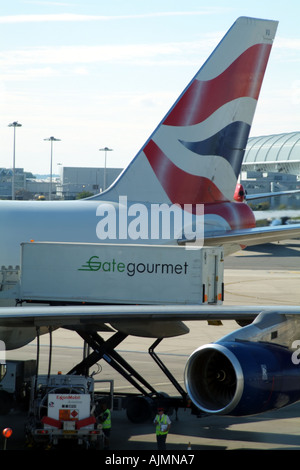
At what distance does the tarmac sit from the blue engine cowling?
359cm

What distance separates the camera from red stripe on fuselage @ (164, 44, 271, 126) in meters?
22.6

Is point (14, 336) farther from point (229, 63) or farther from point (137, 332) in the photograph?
point (229, 63)

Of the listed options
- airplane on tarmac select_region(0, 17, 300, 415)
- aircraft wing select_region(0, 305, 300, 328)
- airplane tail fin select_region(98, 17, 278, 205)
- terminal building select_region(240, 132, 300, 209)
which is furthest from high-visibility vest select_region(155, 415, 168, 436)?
terminal building select_region(240, 132, 300, 209)

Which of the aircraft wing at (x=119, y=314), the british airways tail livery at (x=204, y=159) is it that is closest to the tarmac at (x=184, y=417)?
the aircraft wing at (x=119, y=314)

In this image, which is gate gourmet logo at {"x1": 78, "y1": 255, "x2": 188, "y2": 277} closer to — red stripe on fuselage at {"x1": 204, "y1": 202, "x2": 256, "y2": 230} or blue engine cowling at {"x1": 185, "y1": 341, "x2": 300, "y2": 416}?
blue engine cowling at {"x1": 185, "y1": 341, "x2": 300, "y2": 416}

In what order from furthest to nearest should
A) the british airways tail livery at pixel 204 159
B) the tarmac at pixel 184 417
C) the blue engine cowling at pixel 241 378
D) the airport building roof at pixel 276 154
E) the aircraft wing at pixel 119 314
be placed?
the airport building roof at pixel 276 154
the british airways tail livery at pixel 204 159
the tarmac at pixel 184 417
the aircraft wing at pixel 119 314
the blue engine cowling at pixel 241 378

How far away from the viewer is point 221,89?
22922 mm

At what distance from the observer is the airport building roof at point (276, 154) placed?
112 metres

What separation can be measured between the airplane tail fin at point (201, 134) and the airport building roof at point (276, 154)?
287 ft

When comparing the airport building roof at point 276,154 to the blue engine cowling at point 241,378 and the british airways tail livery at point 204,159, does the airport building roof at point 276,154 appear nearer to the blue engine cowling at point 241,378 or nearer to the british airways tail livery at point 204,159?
the british airways tail livery at point 204,159

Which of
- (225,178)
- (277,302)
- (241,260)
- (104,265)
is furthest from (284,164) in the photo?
(104,265)

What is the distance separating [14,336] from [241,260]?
4527 cm

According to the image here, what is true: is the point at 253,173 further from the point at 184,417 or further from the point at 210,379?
the point at 210,379

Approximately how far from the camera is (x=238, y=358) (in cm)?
1102
